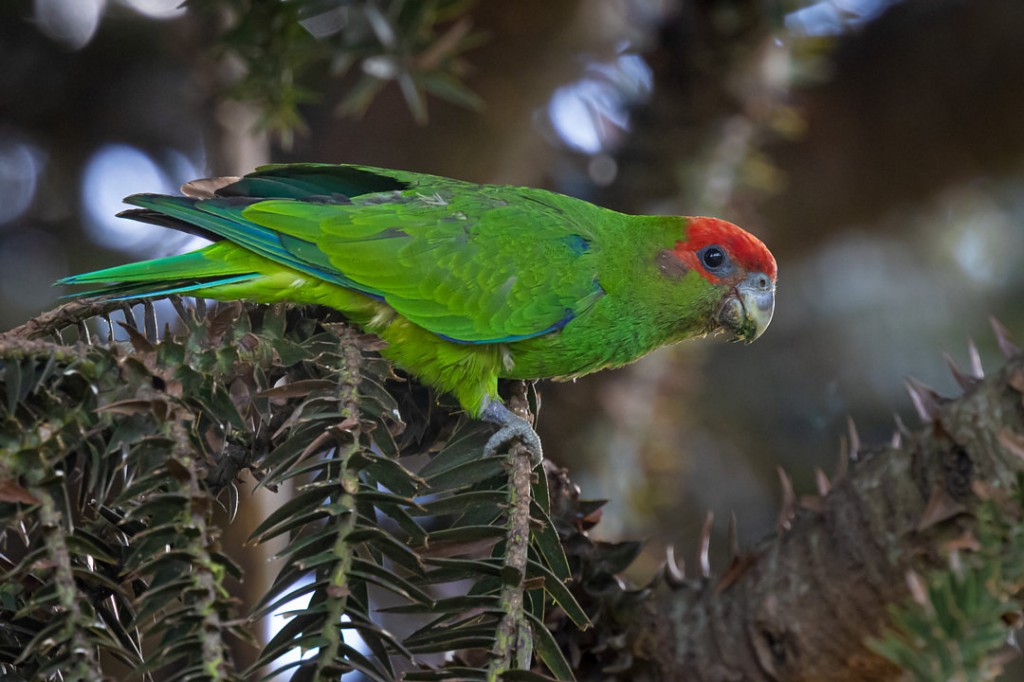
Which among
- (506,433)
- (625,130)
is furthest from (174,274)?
(625,130)

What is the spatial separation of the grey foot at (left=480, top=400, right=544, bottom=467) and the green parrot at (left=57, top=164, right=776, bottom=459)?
0.02 metres

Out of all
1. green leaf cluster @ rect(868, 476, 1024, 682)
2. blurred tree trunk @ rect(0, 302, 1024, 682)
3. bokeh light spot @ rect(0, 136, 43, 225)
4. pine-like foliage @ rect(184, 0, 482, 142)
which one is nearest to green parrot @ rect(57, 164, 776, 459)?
pine-like foliage @ rect(184, 0, 482, 142)

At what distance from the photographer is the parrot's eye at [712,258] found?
9.77 ft

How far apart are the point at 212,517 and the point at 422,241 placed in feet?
4.93

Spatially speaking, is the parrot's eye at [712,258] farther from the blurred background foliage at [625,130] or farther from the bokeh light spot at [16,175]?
the bokeh light spot at [16,175]

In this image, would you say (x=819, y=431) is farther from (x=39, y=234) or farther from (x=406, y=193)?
(x=39, y=234)

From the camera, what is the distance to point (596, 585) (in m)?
1.92

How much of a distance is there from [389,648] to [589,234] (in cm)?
188

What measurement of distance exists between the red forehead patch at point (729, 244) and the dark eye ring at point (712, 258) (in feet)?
0.07

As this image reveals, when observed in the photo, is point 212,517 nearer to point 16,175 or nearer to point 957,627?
point 957,627

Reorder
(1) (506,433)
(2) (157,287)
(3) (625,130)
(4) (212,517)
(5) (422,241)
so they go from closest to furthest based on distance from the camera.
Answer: (4) (212,517), (1) (506,433), (2) (157,287), (5) (422,241), (3) (625,130)

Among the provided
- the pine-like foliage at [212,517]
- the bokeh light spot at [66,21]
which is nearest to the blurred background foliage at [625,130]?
the bokeh light spot at [66,21]

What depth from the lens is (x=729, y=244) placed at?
2.95 m

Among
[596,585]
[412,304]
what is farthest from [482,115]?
[596,585]
